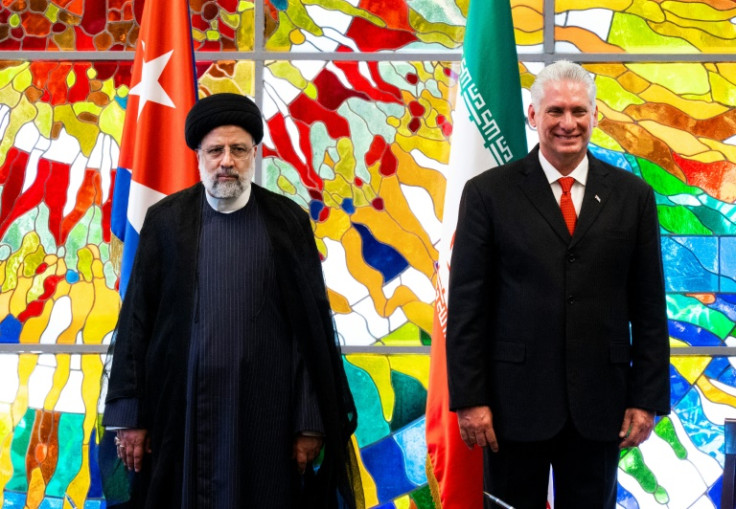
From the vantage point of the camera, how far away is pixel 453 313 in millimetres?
2688

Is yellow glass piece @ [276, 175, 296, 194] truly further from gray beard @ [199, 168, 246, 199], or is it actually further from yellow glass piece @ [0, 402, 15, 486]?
gray beard @ [199, 168, 246, 199]

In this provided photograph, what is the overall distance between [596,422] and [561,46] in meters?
2.21

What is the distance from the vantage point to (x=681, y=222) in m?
4.33

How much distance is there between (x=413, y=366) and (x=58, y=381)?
1.40 m

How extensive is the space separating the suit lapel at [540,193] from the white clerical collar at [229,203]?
726mm

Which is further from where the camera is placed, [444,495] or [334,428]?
[444,495]

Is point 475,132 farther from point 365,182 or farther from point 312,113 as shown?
point 312,113

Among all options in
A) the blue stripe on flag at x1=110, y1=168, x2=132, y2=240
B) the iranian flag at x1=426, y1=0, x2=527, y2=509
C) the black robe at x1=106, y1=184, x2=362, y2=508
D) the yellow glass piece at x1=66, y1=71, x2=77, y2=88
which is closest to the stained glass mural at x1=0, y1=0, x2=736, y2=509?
the yellow glass piece at x1=66, y1=71, x2=77, y2=88

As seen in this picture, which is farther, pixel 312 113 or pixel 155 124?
pixel 312 113

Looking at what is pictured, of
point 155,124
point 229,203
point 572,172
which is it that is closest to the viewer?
point 572,172

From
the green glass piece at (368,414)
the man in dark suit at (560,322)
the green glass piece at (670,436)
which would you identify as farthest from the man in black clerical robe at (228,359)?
the green glass piece at (670,436)

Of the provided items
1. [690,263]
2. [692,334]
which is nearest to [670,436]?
[692,334]

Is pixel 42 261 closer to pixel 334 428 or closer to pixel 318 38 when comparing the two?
pixel 318 38

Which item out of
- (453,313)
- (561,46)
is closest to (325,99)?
(561,46)
